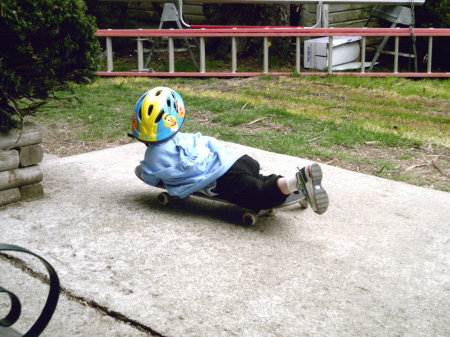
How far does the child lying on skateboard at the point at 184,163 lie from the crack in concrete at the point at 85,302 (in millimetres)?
965

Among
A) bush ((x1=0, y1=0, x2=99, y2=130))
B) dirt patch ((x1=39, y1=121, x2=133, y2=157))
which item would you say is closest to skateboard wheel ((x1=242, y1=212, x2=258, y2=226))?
bush ((x1=0, y1=0, x2=99, y2=130))

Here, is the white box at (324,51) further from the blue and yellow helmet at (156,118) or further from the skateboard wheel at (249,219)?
the skateboard wheel at (249,219)

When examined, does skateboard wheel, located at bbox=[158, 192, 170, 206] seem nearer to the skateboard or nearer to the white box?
the skateboard

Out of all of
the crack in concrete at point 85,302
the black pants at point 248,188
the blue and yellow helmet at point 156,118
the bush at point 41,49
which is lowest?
the crack in concrete at point 85,302

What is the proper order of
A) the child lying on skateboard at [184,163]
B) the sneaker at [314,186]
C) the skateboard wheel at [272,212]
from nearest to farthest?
the sneaker at [314,186] → the child lying on skateboard at [184,163] → the skateboard wheel at [272,212]

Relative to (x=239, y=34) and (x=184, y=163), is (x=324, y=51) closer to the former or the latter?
(x=239, y=34)

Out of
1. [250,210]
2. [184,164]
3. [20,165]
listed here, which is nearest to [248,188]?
[250,210]

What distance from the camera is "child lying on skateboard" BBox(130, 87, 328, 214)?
3.51 meters

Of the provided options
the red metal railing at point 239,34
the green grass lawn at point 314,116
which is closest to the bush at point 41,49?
the green grass lawn at point 314,116

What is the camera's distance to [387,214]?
12.3 ft

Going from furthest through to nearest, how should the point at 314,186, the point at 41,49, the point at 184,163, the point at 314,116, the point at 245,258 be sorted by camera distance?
1. the point at 314,116
2. the point at 41,49
3. the point at 184,163
4. the point at 314,186
5. the point at 245,258

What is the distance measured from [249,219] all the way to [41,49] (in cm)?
157

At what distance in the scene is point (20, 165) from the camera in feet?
12.4

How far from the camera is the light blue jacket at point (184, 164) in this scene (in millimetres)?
3580
